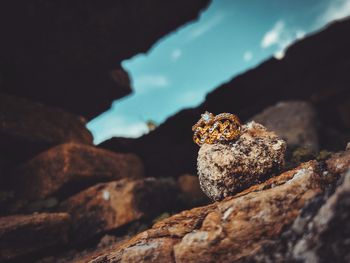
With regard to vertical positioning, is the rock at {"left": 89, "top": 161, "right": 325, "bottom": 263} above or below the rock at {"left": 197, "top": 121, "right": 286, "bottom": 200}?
below

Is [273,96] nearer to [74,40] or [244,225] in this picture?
[74,40]

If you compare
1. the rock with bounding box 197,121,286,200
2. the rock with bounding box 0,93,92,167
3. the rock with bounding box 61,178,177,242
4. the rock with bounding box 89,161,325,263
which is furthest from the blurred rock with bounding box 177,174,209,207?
the rock with bounding box 89,161,325,263

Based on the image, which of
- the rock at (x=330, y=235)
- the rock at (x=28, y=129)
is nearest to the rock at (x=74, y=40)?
the rock at (x=28, y=129)

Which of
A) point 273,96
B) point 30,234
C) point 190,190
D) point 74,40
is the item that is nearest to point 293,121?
point 273,96

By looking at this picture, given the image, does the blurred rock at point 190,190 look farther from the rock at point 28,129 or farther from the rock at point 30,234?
the rock at point 28,129

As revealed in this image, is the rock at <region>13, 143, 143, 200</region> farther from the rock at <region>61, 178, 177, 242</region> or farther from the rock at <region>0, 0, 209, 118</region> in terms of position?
the rock at <region>0, 0, 209, 118</region>

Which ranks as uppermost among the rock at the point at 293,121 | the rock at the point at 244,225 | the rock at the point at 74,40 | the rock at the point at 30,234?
the rock at the point at 74,40
